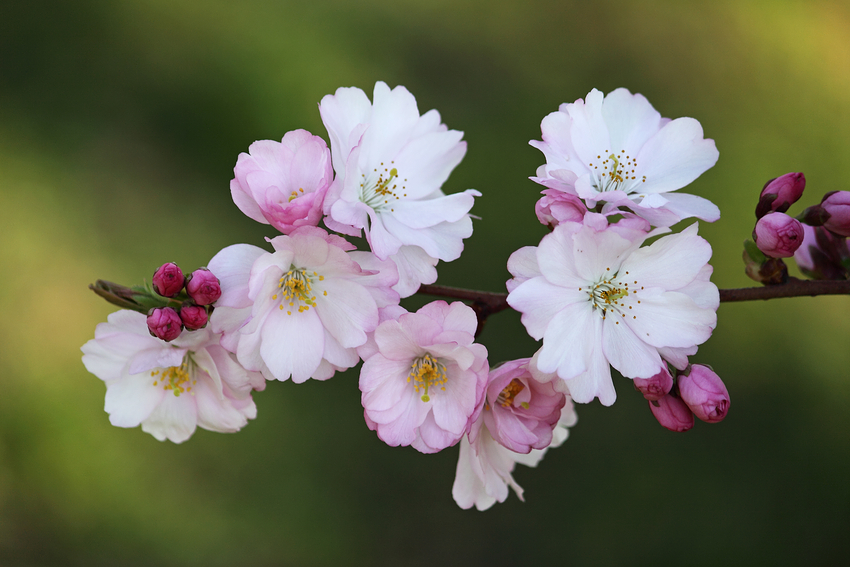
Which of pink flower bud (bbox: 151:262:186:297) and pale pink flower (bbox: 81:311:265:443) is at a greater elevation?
pink flower bud (bbox: 151:262:186:297)

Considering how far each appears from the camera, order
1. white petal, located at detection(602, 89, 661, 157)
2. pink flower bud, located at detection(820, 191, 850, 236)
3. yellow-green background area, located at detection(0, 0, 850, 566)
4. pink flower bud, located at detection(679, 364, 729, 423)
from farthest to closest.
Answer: yellow-green background area, located at detection(0, 0, 850, 566), white petal, located at detection(602, 89, 661, 157), pink flower bud, located at detection(820, 191, 850, 236), pink flower bud, located at detection(679, 364, 729, 423)

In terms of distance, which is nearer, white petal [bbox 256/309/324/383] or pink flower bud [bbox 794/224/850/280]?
white petal [bbox 256/309/324/383]

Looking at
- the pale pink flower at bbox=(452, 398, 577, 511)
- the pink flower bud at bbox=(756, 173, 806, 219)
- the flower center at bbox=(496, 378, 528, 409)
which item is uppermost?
the pink flower bud at bbox=(756, 173, 806, 219)

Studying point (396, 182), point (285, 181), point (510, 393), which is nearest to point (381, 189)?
point (396, 182)

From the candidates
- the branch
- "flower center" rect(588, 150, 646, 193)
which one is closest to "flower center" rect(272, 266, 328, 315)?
"flower center" rect(588, 150, 646, 193)

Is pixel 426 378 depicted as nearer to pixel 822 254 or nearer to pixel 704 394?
pixel 704 394

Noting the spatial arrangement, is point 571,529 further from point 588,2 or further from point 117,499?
point 588,2

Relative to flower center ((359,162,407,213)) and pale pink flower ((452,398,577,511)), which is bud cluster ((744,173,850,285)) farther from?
flower center ((359,162,407,213))
